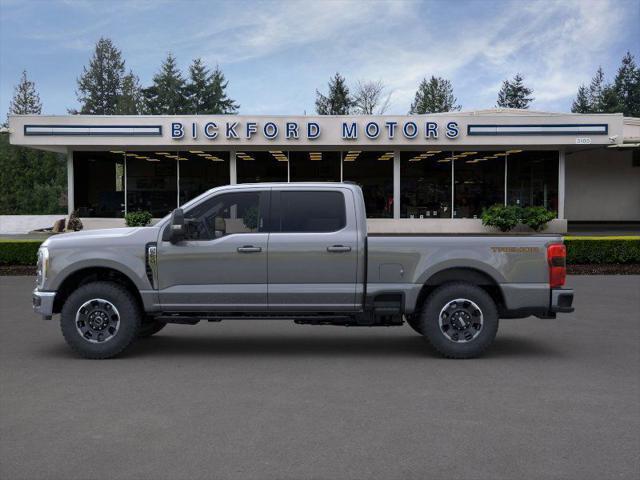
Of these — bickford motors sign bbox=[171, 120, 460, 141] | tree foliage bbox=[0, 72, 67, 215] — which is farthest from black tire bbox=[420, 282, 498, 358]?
tree foliage bbox=[0, 72, 67, 215]

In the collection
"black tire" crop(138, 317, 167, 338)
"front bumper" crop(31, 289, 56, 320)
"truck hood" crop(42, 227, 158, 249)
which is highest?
"truck hood" crop(42, 227, 158, 249)

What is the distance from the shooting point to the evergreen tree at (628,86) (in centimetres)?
8962

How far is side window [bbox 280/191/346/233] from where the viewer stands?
8.60 meters

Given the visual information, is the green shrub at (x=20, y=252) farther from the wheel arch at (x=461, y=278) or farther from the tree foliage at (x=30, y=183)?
the tree foliage at (x=30, y=183)

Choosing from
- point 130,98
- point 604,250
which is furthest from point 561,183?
point 130,98

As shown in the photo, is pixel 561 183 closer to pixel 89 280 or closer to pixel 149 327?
pixel 149 327

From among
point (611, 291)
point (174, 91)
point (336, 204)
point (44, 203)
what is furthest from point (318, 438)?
point (174, 91)

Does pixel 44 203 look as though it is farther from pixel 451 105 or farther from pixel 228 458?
pixel 228 458

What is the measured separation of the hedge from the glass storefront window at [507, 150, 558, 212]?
12.8 m

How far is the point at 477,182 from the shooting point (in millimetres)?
32000

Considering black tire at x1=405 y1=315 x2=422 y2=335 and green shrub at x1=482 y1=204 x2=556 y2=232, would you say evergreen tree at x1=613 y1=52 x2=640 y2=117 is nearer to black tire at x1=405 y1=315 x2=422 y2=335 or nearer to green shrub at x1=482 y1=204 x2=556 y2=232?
green shrub at x1=482 y1=204 x2=556 y2=232

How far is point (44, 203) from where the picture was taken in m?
57.0

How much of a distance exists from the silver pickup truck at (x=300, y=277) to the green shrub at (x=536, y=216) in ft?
72.0

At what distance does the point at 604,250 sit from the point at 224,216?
13.5 meters
